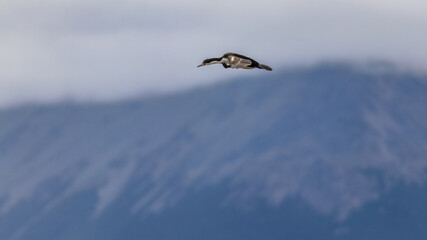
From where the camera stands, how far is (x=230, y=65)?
184 ft

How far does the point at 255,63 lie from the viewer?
2205 inches

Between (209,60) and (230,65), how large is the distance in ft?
4.88

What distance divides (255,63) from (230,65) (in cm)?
103

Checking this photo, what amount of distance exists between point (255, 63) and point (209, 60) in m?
2.33

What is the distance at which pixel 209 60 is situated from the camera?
57.4 m
